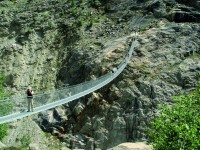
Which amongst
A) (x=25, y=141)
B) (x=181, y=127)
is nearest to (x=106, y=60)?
(x=25, y=141)

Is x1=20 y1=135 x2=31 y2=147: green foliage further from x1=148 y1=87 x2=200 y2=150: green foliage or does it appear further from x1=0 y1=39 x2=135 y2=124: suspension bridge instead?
x1=148 y1=87 x2=200 y2=150: green foliage

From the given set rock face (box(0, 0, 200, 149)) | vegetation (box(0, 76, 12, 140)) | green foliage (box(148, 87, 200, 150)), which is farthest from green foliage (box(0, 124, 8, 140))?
green foliage (box(148, 87, 200, 150))

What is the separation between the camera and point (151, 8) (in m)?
42.6

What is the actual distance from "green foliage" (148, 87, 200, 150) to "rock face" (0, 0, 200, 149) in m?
13.9

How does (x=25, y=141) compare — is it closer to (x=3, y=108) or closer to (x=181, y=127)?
(x=3, y=108)

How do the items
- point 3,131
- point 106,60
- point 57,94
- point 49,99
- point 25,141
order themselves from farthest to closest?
point 106,60, point 3,131, point 25,141, point 57,94, point 49,99

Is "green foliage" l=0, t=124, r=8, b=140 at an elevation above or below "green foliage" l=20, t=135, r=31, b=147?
above

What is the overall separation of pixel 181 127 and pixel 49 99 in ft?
36.0

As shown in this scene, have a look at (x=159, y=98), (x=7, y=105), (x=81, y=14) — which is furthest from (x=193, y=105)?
(x=81, y=14)

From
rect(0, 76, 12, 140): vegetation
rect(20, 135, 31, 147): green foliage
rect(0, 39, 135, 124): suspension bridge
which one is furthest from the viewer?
rect(20, 135, 31, 147): green foliage

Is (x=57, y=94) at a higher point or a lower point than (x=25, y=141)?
higher

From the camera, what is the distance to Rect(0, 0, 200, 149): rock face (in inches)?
1334

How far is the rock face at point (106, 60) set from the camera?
111 ft

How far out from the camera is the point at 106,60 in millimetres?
37156
